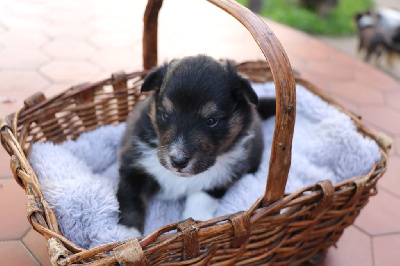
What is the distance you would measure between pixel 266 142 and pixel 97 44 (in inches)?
97.1

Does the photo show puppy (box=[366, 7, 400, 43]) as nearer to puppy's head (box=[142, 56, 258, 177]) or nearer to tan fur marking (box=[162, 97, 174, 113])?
puppy's head (box=[142, 56, 258, 177])

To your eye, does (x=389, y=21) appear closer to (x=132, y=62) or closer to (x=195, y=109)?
(x=132, y=62)

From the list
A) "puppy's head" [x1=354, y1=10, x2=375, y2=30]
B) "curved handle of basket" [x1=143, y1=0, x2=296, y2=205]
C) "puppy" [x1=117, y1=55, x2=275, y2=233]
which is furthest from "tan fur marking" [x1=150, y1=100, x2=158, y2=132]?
"puppy's head" [x1=354, y1=10, x2=375, y2=30]

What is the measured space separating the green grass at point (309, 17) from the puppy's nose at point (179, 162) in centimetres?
509

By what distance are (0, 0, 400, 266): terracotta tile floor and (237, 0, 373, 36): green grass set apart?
38.7 inches

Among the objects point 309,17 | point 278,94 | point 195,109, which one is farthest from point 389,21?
point 278,94

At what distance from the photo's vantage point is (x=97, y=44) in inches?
168

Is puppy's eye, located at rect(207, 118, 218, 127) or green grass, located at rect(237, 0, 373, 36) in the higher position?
puppy's eye, located at rect(207, 118, 218, 127)

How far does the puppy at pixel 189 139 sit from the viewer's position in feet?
5.32

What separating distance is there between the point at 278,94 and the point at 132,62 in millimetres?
2891

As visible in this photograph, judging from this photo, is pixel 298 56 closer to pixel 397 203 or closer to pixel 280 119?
pixel 397 203

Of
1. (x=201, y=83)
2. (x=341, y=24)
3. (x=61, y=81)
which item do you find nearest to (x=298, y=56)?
(x=341, y=24)

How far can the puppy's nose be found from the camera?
5.08ft

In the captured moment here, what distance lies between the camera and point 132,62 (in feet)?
13.0
